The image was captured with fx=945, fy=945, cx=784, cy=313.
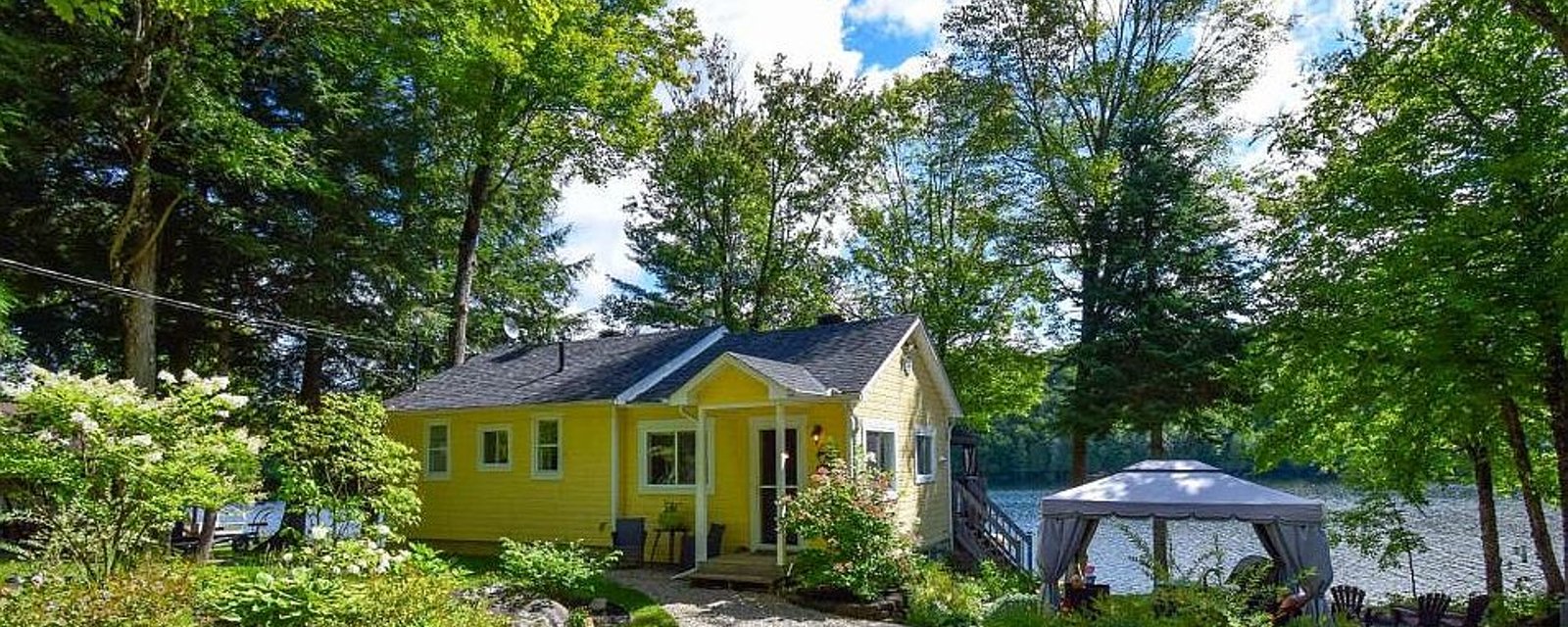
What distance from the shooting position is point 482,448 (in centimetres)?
1703

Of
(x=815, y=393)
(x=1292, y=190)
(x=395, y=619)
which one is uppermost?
(x=1292, y=190)

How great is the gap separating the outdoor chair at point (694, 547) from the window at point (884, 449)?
2.69 metres

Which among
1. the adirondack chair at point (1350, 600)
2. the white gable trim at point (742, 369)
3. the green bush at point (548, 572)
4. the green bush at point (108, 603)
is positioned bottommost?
the adirondack chair at point (1350, 600)

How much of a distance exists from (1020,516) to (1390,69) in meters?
25.6

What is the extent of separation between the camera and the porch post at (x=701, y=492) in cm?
1393

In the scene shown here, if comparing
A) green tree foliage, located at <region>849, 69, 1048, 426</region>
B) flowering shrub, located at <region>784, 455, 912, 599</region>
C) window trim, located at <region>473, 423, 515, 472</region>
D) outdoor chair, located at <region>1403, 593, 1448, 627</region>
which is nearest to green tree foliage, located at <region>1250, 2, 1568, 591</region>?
outdoor chair, located at <region>1403, 593, 1448, 627</region>

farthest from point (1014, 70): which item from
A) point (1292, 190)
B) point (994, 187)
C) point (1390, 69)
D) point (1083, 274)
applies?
point (1390, 69)

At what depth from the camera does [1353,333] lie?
12.1m

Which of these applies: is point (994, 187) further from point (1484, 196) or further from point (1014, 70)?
point (1484, 196)

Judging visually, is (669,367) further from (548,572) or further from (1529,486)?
(1529,486)

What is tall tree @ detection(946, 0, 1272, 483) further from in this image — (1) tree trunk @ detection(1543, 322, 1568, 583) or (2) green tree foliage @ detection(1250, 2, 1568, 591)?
(1) tree trunk @ detection(1543, 322, 1568, 583)

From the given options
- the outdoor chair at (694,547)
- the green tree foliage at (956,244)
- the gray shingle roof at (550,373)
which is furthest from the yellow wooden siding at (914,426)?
the green tree foliage at (956,244)

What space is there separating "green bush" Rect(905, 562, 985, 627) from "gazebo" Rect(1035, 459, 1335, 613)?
41.7 inches

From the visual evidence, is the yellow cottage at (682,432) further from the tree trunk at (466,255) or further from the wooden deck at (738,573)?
the tree trunk at (466,255)
